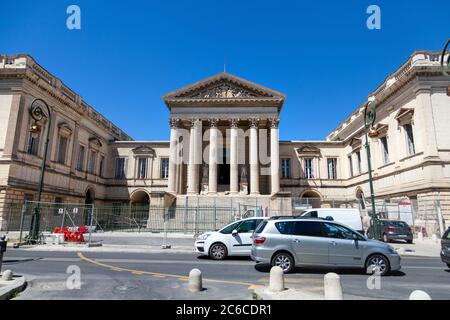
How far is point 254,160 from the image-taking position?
33375 mm

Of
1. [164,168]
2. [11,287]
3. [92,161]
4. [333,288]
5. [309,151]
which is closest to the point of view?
[333,288]

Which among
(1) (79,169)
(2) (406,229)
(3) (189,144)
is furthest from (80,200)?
(2) (406,229)

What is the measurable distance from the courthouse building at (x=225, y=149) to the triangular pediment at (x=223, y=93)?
127 mm

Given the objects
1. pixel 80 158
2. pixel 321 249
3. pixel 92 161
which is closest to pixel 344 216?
pixel 321 249

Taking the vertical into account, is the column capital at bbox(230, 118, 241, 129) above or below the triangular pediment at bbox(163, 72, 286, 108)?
below

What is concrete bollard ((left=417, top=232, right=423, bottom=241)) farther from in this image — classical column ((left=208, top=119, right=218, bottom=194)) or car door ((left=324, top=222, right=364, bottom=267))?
classical column ((left=208, top=119, right=218, bottom=194))

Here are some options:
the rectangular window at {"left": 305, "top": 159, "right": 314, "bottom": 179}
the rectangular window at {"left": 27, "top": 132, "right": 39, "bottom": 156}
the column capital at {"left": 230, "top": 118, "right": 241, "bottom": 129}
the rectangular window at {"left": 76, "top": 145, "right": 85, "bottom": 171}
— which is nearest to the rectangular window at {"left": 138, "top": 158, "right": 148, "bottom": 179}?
the rectangular window at {"left": 76, "top": 145, "right": 85, "bottom": 171}

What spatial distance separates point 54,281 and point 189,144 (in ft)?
95.6

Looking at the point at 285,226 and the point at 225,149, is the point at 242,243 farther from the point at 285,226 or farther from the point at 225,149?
the point at 225,149

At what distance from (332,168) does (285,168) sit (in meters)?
6.79

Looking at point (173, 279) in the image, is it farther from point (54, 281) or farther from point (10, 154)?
point (10, 154)

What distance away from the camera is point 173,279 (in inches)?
307

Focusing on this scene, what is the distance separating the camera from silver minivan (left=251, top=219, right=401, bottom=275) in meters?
8.68

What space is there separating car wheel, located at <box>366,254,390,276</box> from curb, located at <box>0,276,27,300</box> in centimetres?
939
